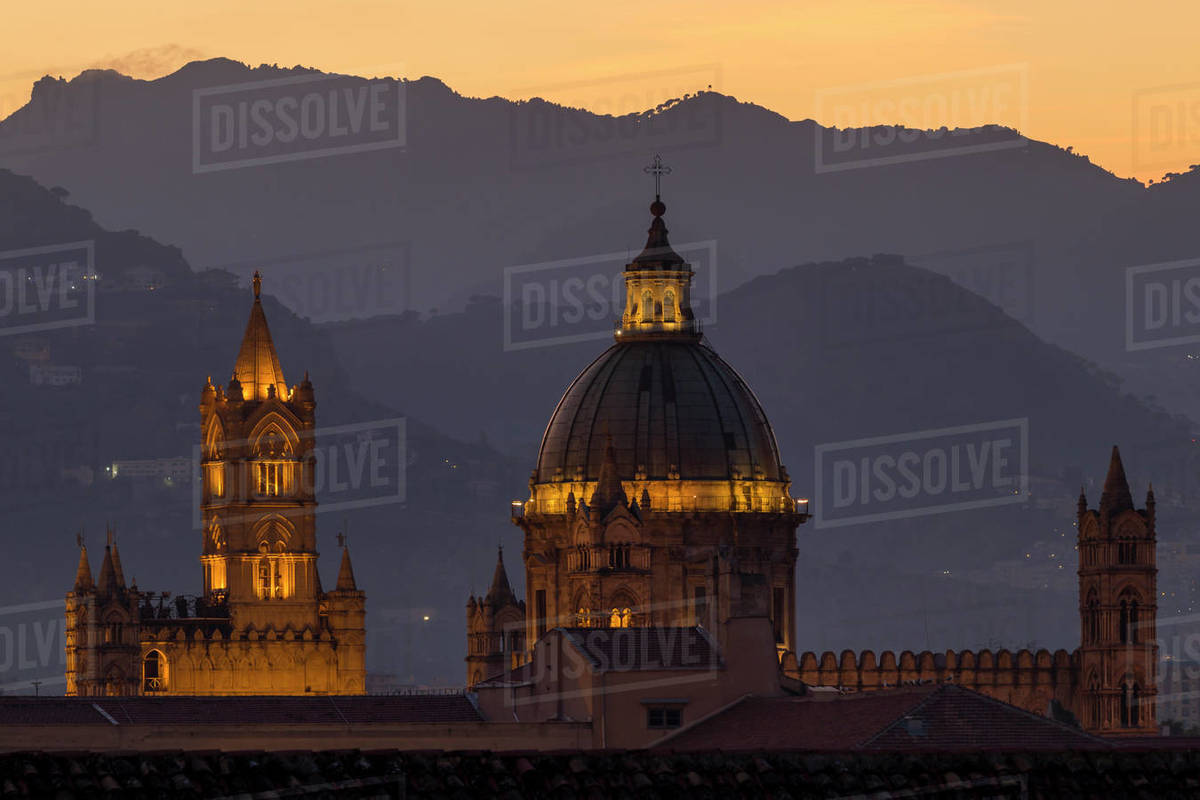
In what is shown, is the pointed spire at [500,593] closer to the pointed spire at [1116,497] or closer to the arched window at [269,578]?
the arched window at [269,578]

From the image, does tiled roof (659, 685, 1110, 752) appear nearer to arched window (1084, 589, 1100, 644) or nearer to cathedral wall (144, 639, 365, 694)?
arched window (1084, 589, 1100, 644)

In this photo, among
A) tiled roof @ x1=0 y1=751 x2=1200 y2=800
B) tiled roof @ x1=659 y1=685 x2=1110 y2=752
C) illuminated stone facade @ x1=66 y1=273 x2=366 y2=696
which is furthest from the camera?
illuminated stone facade @ x1=66 y1=273 x2=366 y2=696

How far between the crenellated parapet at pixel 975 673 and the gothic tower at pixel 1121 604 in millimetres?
2956

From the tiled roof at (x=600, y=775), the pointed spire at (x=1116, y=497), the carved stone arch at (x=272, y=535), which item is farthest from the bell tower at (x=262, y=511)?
the tiled roof at (x=600, y=775)

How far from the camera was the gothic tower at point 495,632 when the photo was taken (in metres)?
176

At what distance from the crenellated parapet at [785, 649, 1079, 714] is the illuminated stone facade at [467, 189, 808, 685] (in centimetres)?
656

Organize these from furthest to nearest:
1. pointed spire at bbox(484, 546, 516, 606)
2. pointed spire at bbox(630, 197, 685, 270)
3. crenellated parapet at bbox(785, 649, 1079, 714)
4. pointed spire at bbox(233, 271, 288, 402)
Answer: pointed spire at bbox(233, 271, 288, 402) < pointed spire at bbox(484, 546, 516, 606) < pointed spire at bbox(630, 197, 685, 270) < crenellated parapet at bbox(785, 649, 1079, 714)

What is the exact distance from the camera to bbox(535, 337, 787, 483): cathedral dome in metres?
174

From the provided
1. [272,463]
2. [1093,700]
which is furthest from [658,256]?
[1093,700]

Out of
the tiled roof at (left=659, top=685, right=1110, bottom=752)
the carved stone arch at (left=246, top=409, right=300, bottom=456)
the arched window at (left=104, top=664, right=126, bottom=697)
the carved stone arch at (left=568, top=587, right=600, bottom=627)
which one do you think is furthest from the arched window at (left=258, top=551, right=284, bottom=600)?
the tiled roof at (left=659, top=685, right=1110, bottom=752)

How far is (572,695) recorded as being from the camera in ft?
384

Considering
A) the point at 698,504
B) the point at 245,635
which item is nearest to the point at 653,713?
the point at 698,504

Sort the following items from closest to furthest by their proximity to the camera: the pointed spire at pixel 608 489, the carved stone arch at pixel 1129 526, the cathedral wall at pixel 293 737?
1. the cathedral wall at pixel 293 737
2. the carved stone arch at pixel 1129 526
3. the pointed spire at pixel 608 489

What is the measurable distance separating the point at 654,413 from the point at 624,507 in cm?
989
